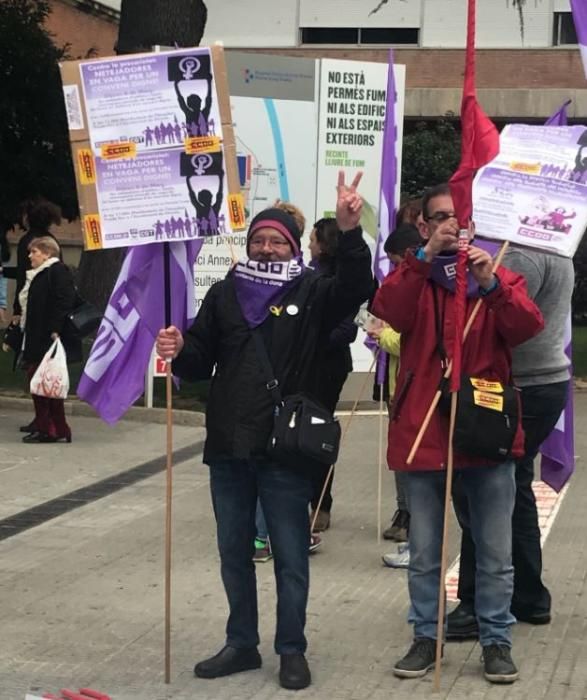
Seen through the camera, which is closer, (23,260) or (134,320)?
(134,320)

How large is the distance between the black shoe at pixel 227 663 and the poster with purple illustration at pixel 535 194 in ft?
6.25

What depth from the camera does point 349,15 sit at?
33.8 meters

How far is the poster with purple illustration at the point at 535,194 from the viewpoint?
5.23 metres

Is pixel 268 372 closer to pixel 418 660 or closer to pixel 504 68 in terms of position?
pixel 418 660

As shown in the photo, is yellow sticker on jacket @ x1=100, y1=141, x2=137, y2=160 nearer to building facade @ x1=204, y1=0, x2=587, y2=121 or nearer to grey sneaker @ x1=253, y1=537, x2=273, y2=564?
grey sneaker @ x1=253, y1=537, x2=273, y2=564

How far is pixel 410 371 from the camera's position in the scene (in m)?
5.19

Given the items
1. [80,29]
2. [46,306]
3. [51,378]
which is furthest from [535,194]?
[80,29]

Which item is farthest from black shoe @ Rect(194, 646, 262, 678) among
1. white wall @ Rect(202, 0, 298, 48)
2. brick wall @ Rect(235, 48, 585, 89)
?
white wall @ Rect(202, 0, 298, 48)

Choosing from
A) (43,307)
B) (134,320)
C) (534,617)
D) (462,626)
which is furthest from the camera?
(43,307)

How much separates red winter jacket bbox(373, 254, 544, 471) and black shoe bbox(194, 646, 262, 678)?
0.96m

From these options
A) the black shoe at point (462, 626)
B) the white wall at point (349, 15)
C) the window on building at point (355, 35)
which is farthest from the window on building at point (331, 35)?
the black shoe at point (462, 626)

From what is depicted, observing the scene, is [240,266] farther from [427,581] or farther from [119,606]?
[119,606]

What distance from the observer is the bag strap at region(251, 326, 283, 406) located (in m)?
5.07

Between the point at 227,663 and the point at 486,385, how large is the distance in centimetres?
149
